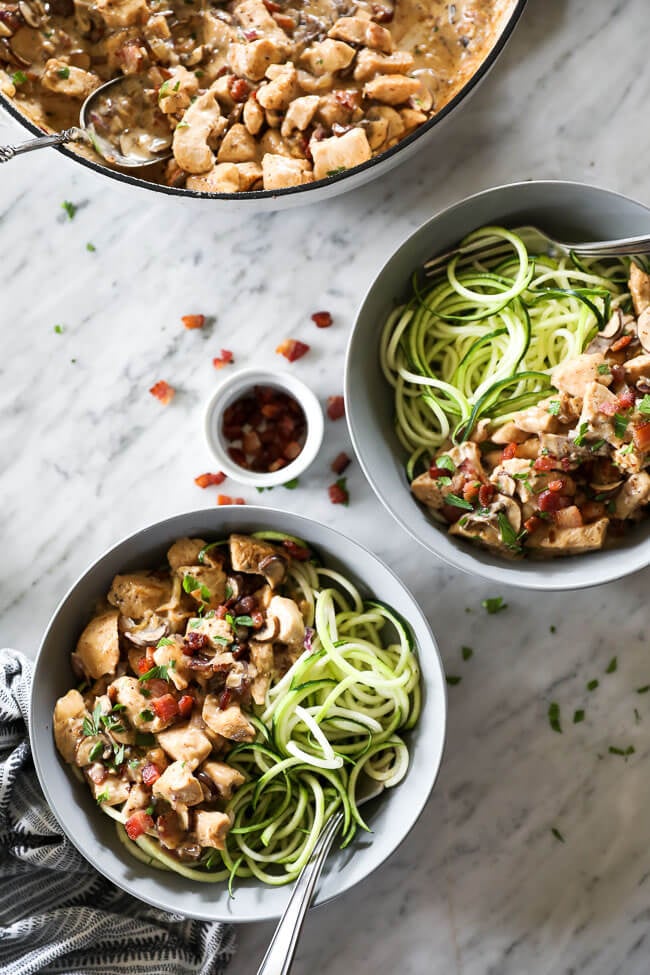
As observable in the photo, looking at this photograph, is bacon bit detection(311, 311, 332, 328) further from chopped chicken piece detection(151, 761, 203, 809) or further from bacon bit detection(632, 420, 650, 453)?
chopped chicken piece detection(151, 761, 203, 809)

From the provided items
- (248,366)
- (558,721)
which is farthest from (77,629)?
(558,721)

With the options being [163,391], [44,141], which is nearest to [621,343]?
[163,391]

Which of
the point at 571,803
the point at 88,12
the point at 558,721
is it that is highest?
the point at 88,12

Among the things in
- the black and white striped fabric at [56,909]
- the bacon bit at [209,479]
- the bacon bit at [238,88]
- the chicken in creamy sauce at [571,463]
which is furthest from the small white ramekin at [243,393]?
the black and white striped fabric at [56,909]

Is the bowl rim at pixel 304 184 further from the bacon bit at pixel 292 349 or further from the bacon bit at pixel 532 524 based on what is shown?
the bacon bit at pixel 532 524

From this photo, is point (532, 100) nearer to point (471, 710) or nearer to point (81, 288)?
point (81, 288)

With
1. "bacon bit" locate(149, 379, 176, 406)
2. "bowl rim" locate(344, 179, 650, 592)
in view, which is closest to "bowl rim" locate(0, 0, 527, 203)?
"bowl rim" locate(344, 179, 650, 592)

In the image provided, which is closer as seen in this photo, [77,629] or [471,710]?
[77,629]
